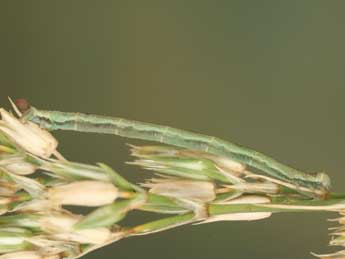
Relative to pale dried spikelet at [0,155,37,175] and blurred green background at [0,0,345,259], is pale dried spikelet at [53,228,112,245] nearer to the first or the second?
pale dried spikelet at [0,155,37,175]

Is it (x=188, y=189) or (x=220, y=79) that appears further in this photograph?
(x=220, y=79)

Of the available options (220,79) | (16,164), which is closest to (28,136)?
(16,164)

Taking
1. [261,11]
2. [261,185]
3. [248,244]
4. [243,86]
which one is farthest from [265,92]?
[261,185]

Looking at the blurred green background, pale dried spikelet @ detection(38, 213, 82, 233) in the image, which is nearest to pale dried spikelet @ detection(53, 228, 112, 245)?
pale dried spikelet @ detection(38, 213, 82, 233)

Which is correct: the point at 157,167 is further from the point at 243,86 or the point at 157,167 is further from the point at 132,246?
the point at 243,86

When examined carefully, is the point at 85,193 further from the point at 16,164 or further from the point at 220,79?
the point at 220,79
